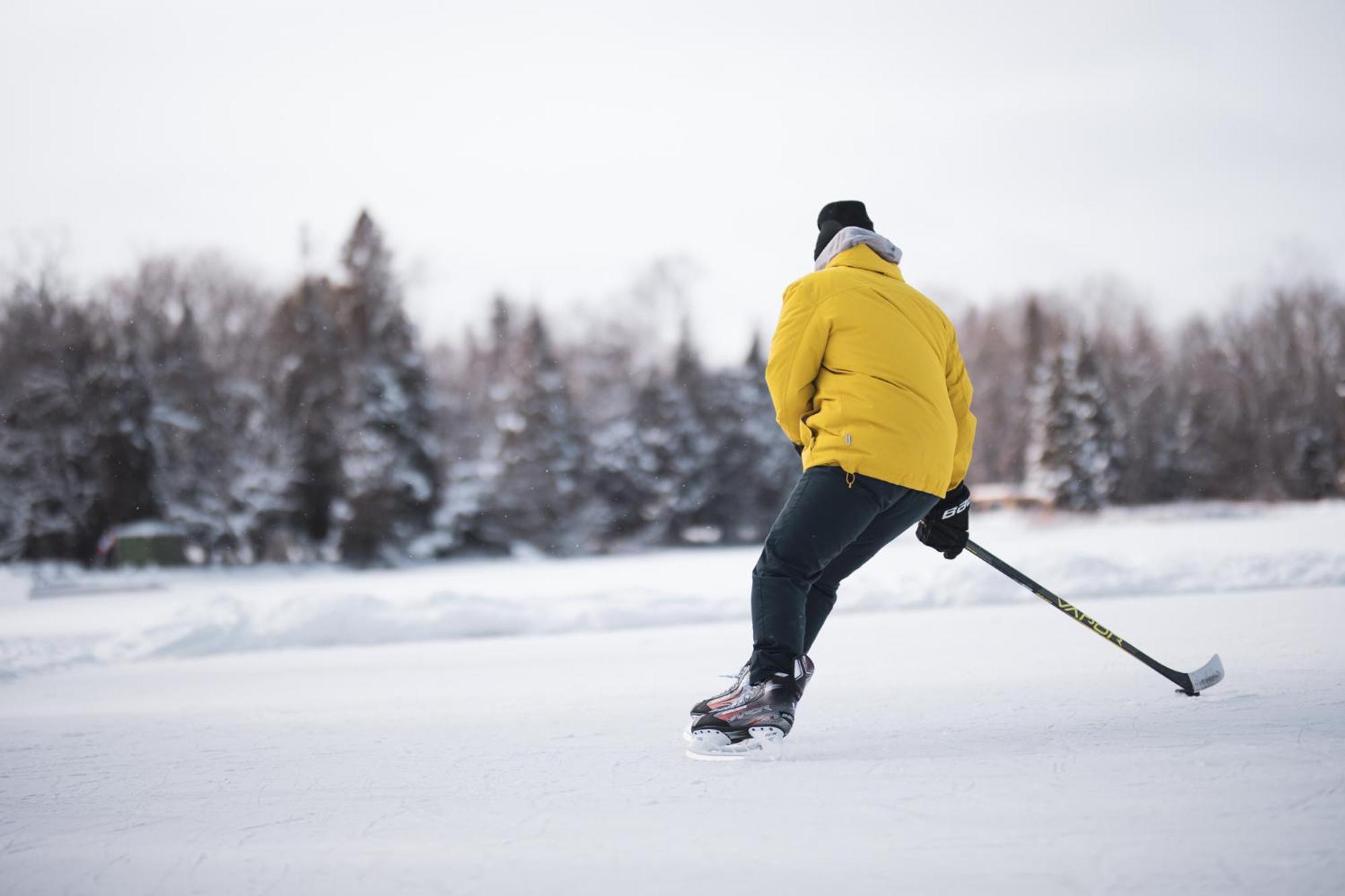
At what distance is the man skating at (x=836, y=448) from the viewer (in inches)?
112

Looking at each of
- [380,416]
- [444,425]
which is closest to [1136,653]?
[380,416]

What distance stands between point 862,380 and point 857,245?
467 mm

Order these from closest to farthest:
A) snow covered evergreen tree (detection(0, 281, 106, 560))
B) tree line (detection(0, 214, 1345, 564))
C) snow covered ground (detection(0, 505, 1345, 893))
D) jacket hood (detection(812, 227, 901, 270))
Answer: snow covered ground (detection(0, 505, 1345, 893)) → jacket hood (detection(812, 227, 901, 270)) → snow covered evergreen tree (detection(0, 281, 106, 560)) → tree line (detection(0, 214, 1345, 564))

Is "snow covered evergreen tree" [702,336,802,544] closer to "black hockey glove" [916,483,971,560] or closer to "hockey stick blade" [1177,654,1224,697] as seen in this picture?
"hockey stick blade" [1177,654,1224,697]

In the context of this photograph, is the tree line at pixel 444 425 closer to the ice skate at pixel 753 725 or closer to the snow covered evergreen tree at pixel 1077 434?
the snow covered evergreen tree at pixel 1077 434

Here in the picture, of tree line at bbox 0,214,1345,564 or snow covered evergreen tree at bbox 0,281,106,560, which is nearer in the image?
snow covered evergreen tree at bbox 0,281,106,560

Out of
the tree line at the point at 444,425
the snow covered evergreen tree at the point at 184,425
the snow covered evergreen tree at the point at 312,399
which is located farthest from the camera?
the snow covered evergreen tree at the point at 184,425

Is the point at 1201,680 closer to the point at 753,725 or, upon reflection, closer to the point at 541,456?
the point at 753,725

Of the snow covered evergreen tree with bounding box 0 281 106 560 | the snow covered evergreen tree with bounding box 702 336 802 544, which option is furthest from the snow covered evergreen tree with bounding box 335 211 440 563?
the snow covered evergreen tree with bounding box 702 336 802 544

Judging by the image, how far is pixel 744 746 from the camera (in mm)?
2826

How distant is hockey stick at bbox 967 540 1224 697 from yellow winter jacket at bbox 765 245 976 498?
1.91 ft

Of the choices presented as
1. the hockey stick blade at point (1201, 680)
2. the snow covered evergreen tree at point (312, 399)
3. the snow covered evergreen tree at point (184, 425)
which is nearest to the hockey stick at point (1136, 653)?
the hockey stick blade at point (1201, 680)

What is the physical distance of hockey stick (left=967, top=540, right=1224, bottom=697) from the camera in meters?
3.30

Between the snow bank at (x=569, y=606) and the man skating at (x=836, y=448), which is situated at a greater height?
the man skating at (x=836, y=448)
